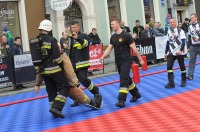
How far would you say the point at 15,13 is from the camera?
55.8 feet

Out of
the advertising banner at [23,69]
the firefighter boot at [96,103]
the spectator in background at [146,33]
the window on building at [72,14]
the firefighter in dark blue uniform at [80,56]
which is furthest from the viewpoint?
the window on building at [72,14]

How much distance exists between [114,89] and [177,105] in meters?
3.34

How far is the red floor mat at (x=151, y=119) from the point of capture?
607 centimetres

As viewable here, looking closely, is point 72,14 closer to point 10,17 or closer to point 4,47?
point 10,17

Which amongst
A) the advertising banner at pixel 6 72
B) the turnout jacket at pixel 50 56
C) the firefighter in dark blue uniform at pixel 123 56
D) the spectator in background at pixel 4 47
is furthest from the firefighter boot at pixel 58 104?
the spectator in background at pixel 4 47

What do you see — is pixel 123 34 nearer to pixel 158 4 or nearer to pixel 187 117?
pixel 187 117

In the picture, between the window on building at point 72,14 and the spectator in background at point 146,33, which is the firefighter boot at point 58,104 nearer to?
the spectator in background at point 146,33

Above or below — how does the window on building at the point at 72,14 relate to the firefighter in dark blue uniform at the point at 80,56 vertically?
above

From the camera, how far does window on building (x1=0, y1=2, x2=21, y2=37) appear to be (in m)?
16.6

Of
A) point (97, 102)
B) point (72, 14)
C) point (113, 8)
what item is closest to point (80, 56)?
point (97, 102)

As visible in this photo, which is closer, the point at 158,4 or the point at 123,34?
the point at 123,34

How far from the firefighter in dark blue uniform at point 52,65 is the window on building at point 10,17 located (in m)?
9.78

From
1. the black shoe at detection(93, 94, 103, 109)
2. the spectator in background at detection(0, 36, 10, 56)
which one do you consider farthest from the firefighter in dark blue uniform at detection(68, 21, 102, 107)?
the spectator in background at detection(0, 36, 10, 56)

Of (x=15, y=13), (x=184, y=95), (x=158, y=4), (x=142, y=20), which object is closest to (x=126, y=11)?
(x=142, y=20)
